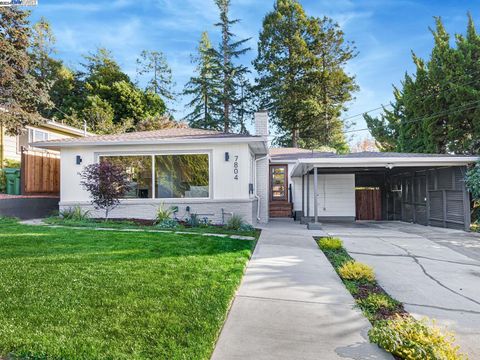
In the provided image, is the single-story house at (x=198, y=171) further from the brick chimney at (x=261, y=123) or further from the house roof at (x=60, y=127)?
the house roof at (x=60, y=127)

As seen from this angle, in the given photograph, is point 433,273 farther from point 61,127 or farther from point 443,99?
point 443,99

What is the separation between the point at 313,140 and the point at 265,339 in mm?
25967

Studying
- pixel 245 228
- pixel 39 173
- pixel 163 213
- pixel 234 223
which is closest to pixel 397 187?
pixel 245 228

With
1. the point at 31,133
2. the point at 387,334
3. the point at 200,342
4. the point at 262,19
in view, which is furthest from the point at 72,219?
the point at 262,19

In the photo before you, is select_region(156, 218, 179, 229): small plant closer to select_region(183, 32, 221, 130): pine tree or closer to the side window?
the side window

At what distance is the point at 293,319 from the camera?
10.2ft

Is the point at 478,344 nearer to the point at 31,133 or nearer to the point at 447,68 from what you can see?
the point at 31,133

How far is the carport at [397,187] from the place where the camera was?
9.98 meters

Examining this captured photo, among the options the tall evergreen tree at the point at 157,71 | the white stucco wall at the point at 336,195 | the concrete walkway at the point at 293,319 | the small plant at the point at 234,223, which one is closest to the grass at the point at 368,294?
the concrete walkway at the point at 293,319

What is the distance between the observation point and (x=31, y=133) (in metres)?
13.9

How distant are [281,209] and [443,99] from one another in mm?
11558

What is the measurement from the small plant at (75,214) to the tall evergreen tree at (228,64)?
63.2 feet

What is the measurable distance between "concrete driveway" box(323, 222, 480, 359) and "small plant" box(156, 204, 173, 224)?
16.9ft

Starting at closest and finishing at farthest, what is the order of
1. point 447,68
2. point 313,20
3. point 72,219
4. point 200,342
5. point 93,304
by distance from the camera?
point 200,342
point 93,304
point 72,219
point 447,68
point 313,20
